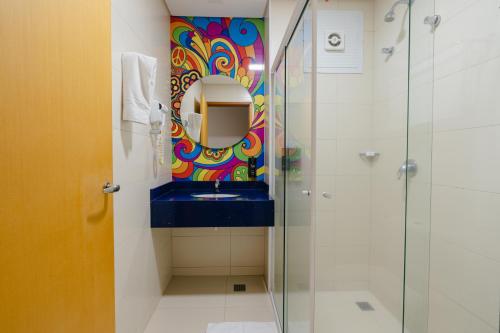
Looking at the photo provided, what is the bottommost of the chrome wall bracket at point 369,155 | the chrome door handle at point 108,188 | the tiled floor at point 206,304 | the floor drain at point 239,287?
the tiled floor at point 206,304

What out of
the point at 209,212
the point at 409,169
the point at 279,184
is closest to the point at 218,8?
the point at 279,184

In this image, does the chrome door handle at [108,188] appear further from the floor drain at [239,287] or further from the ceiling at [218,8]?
the ceiling at [218,8]

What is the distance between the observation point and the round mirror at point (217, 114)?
8.56ft

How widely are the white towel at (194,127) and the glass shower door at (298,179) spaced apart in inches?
46.1

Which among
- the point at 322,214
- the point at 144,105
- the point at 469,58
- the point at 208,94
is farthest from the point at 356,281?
the point at 208,94

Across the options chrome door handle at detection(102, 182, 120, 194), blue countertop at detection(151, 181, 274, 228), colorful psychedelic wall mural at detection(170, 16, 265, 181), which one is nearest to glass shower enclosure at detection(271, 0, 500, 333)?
blue countertop at detection(151, 181, 274, 228)

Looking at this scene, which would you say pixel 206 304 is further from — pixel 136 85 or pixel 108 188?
pixel 136 85

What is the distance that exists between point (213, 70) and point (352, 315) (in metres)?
2.26

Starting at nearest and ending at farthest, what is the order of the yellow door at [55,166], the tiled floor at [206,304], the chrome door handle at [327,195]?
the yellow door at [55,166] → the chrome door handle at [327,195] → the tiled floor at [206,304]

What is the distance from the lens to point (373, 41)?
1712 millimetres

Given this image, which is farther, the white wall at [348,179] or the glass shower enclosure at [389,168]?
the white wall at [348,179]

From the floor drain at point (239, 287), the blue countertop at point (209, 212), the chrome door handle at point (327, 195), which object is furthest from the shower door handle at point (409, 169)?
the floor drain at point (239, 287)

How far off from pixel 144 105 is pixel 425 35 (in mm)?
1498

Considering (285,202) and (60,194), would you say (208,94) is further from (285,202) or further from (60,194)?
(60,194)
